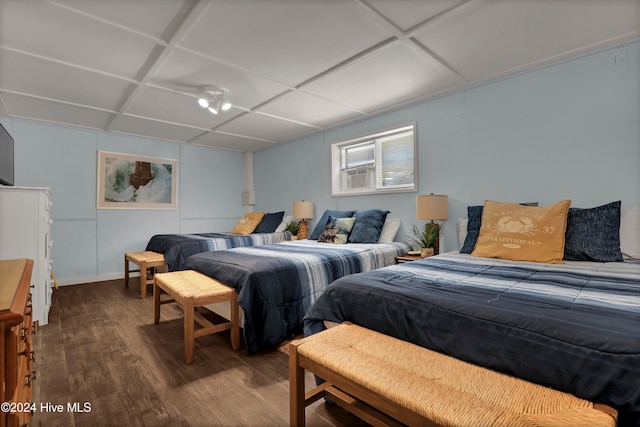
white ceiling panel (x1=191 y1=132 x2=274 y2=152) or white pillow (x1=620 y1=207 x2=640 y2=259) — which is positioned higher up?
white ceiling panel (x1=191 y1=132 x2=274 y2=152)

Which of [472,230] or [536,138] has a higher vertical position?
[536,138]

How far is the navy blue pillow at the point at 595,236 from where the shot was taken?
1989mm

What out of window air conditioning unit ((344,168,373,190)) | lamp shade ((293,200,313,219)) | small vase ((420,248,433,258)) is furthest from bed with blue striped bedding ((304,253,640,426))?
lamp shade ((293,200,313,219))

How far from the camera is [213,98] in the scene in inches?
122

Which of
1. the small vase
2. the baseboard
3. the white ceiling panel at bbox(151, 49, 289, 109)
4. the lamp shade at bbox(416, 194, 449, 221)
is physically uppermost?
the white ceiling panel at bbox(151, 49, 289, 109)

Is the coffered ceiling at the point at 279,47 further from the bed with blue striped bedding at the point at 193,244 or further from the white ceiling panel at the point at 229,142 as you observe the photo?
the bed with blue striped bedding at the point at 193,244

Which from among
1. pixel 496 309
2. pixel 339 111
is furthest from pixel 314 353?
pixel 339 111

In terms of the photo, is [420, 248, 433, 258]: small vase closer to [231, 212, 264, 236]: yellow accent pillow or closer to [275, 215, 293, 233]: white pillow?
[275, 215, 293, 233]: white pillow

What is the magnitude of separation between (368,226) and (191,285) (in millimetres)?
2025

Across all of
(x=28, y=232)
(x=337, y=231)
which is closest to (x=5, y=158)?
(x=28, y=232)

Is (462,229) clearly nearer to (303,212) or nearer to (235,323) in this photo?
(235,323)

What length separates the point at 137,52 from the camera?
2.30 m

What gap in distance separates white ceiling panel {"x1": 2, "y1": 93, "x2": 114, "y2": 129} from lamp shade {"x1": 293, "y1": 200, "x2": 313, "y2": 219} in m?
2.73

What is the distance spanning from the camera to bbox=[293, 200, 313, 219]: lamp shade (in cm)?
448
